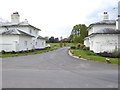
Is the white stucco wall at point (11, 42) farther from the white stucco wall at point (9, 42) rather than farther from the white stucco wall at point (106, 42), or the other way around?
the white stucco wall at point (106, 42)

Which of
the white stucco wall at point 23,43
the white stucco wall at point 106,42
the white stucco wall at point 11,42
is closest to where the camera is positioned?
the white stucco wall at point 106,42

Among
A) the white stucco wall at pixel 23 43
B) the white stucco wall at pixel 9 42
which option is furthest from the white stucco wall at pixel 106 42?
the white stucco wall at pixel 9 42

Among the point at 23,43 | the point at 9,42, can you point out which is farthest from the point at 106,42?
the point at 9,42

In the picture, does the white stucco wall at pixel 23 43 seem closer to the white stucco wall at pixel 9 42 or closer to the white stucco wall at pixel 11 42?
the white stucco wall at pixel 11 42

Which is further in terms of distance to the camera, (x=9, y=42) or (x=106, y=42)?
(x=9, y=42)

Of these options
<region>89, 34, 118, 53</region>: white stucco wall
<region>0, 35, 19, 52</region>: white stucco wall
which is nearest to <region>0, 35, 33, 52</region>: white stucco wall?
<region>0, 35, 19, 52</region>: white stucco wall

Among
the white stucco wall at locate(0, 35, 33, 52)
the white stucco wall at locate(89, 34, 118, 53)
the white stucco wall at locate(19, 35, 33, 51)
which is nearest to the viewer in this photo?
the white stucco wall at locate(89, 34, 118, 53)

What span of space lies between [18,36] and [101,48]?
16199mm

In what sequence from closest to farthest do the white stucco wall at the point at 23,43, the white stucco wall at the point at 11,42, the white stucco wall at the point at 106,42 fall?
the white stucco wall at the point at 106,42 < the white stucco wall at the point at 11,42 < the white stucco wall at the point at 23,43

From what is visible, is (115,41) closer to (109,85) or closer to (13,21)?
(109,85)

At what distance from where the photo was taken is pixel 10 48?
69.2 ft

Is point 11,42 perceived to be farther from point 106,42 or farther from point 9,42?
point 106,42

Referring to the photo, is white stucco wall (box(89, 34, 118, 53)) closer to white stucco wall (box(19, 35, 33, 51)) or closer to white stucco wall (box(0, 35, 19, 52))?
white stucco wall (box(19, 35, 33, 51))

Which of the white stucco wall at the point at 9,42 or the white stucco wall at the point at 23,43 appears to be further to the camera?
the white stucco wall at the point at 23,43
